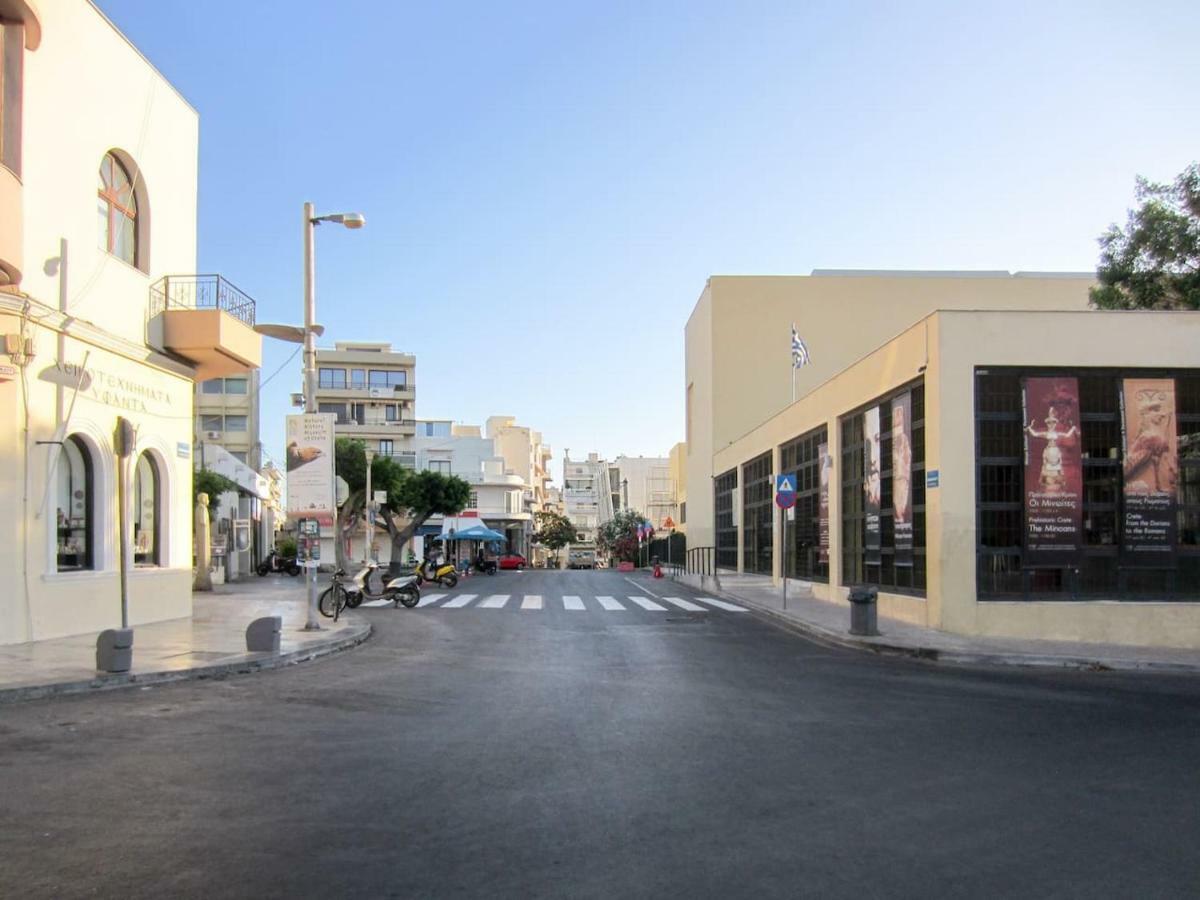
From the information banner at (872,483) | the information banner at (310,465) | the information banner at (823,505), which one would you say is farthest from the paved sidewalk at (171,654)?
the information banner at (823,505)

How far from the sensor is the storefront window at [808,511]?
995 inches

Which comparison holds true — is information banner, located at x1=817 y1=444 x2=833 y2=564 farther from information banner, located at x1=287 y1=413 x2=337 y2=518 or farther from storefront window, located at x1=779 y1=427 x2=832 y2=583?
information banner, located at x1=287 y1=413 x2=337 y2=518

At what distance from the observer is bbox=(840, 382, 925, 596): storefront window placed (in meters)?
18.0

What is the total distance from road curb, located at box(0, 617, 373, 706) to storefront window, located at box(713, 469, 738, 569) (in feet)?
91.6

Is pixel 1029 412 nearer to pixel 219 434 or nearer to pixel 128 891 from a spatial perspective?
pixel 128 891

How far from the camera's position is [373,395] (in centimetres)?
7881

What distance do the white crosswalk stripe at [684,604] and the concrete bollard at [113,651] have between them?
13.7m

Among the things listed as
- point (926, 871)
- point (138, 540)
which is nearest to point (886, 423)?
point (138, 540)

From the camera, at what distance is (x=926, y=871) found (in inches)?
196

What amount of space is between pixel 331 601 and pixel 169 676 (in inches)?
350

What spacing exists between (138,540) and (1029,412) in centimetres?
1569

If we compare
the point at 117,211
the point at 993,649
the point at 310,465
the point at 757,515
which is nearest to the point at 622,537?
the point at 757,515

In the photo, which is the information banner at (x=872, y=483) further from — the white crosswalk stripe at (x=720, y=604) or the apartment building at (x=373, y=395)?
the apartment building at (x=373, y=395)

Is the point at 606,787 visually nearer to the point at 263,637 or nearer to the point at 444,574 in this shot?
the point at 263,637
